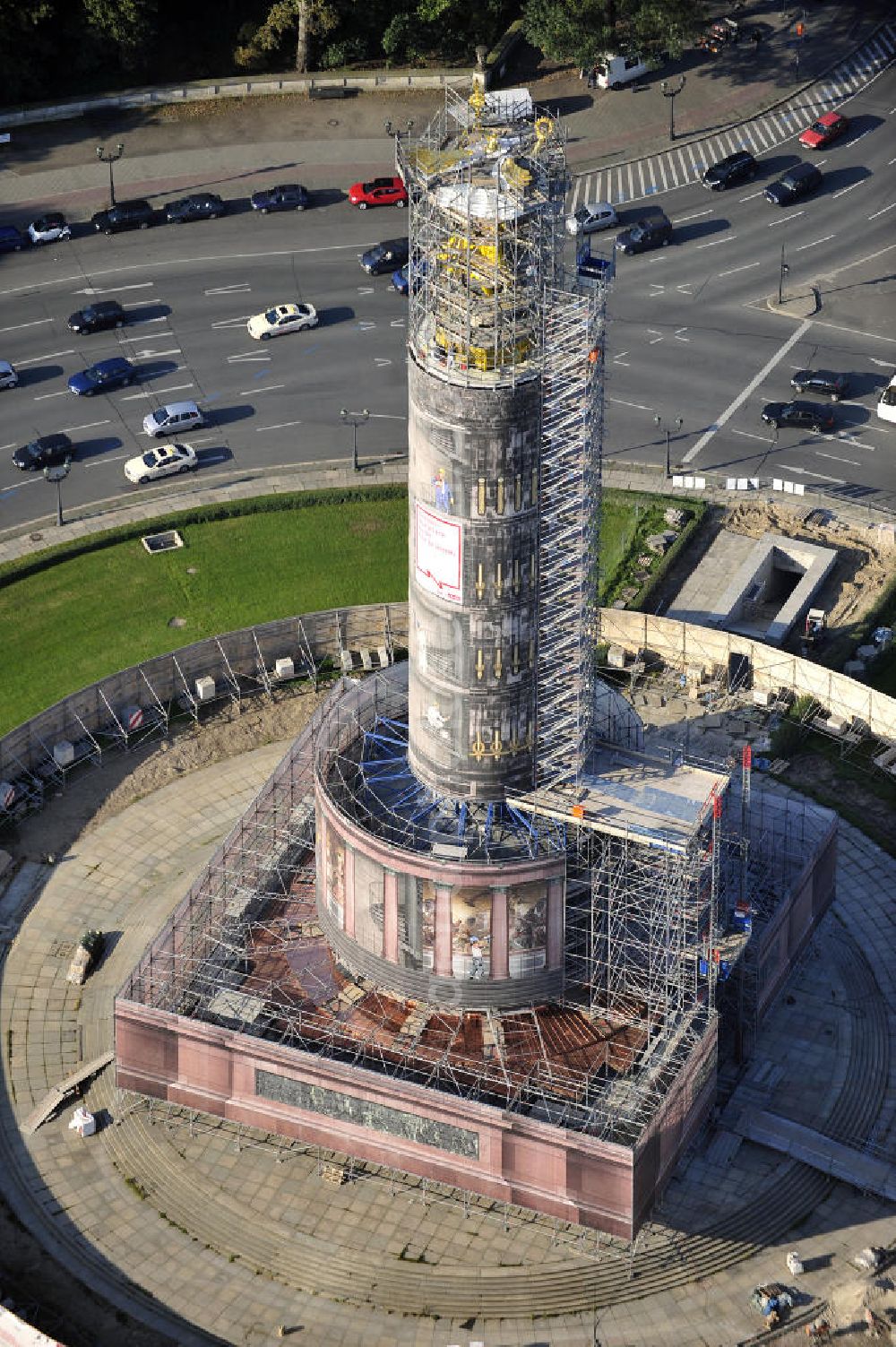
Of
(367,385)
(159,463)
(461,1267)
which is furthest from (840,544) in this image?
(461,1267)

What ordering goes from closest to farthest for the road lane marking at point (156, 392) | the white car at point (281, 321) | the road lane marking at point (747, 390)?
1. the road lane marking at point (747, 390)
2. the road lane marking at point (156, 392)
3. the white car at point (281, 321)

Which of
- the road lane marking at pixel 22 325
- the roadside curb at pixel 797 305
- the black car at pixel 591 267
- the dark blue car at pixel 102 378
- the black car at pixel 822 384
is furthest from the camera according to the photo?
the roadside curb at pixel 797 305

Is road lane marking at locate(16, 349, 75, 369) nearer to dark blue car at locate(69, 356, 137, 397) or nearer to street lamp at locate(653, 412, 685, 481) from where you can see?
dark blue car at locate(69, 356, 137, 397)

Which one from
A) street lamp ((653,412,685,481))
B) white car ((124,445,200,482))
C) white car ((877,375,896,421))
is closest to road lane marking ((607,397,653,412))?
street lamp ((653,412,685,481))

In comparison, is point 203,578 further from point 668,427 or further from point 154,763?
point 668,427

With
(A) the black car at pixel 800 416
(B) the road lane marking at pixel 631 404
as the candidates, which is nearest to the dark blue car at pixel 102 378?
(B) the road lane marking at pixel 631 404

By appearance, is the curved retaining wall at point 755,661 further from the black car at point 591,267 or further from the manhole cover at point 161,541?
the black car at point 591,267
